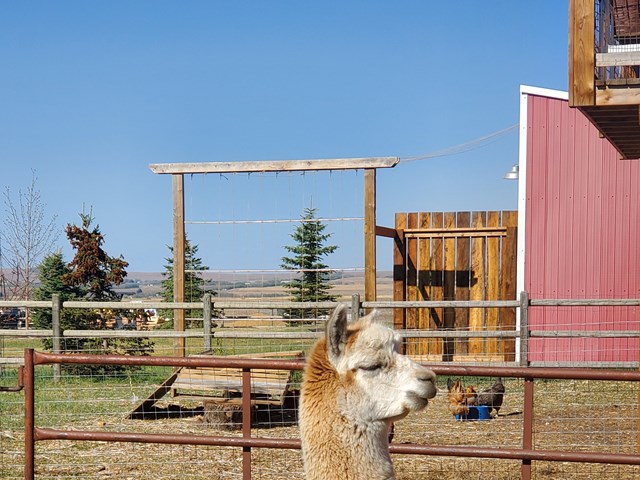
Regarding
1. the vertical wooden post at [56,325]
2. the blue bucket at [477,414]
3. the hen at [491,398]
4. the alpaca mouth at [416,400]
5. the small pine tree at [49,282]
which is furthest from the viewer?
the small pine tree at [49,282]

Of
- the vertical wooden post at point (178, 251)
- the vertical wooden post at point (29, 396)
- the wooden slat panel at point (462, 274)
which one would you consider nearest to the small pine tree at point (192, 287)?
the vertical wooden post at point (178, 251)

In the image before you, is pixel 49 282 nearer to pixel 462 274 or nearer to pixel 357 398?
pixel 462 274

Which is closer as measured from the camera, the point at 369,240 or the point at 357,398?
the point at 357,398

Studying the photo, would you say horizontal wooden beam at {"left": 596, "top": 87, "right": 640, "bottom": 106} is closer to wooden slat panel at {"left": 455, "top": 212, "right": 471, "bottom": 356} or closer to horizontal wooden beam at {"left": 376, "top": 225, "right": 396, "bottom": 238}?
horizontal wooden beam at {"left": 376, "top": 225, "right": 396, "bottom": 238}

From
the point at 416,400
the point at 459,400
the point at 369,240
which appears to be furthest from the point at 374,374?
the point at 369,240

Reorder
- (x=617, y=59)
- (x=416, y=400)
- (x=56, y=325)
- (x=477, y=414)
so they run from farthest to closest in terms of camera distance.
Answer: (x=56, y=325)
(x=477, y=414)
(x=617, y=59)
(x=416, y=400)

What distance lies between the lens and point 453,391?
34.5 feet

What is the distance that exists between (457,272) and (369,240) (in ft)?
9.74

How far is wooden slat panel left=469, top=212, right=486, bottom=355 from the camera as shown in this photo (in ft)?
49.7

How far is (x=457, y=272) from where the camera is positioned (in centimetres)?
1527

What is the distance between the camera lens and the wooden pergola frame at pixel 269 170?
12.6 metres

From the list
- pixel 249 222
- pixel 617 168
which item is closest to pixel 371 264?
pixel 249 222

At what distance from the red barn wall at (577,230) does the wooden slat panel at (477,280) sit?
73 cm

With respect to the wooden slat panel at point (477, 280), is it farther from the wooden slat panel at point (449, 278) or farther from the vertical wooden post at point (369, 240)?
the vertical wooden post at point (369, 240)
